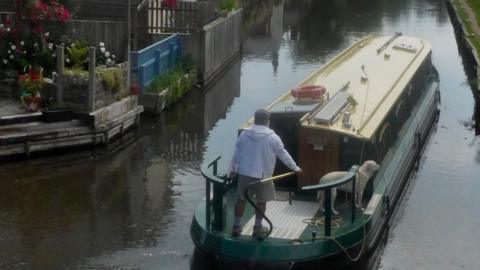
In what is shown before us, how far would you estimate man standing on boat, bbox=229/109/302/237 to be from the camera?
1253cm

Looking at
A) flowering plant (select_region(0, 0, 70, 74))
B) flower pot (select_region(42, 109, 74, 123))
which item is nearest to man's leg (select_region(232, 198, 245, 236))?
flower pot (select_region(42, 109, 74, 123))

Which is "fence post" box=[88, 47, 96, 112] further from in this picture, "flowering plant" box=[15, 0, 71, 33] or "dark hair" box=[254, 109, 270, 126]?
"dark hair" box=[254, 109, 270, 126]

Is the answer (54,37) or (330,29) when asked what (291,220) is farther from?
(330,29)

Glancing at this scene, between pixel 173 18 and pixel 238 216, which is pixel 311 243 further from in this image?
pixel 173 18

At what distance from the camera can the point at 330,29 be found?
42469mm

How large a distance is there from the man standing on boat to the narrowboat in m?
0.19

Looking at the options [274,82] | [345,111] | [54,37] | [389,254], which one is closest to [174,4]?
[274,82]

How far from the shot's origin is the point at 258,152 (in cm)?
1255

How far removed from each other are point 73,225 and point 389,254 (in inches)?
192

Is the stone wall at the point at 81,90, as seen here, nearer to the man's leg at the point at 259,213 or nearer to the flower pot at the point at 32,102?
the flower pot at the point at 32,102

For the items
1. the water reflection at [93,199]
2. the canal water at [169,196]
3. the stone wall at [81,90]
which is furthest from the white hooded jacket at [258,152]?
the stone wall at [81,90]

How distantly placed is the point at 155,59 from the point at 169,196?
825cm

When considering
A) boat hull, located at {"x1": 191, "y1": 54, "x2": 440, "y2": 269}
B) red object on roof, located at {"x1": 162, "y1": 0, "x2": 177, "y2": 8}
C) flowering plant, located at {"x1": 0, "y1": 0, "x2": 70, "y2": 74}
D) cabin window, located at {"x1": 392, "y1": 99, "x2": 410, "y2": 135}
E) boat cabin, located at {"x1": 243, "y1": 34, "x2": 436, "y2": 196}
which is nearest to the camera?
boat hull, located at {"x1": 191, "y1": 54, "x2": 440, "y2": 269}

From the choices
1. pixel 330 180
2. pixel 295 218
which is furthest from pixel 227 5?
pixel 330 180
